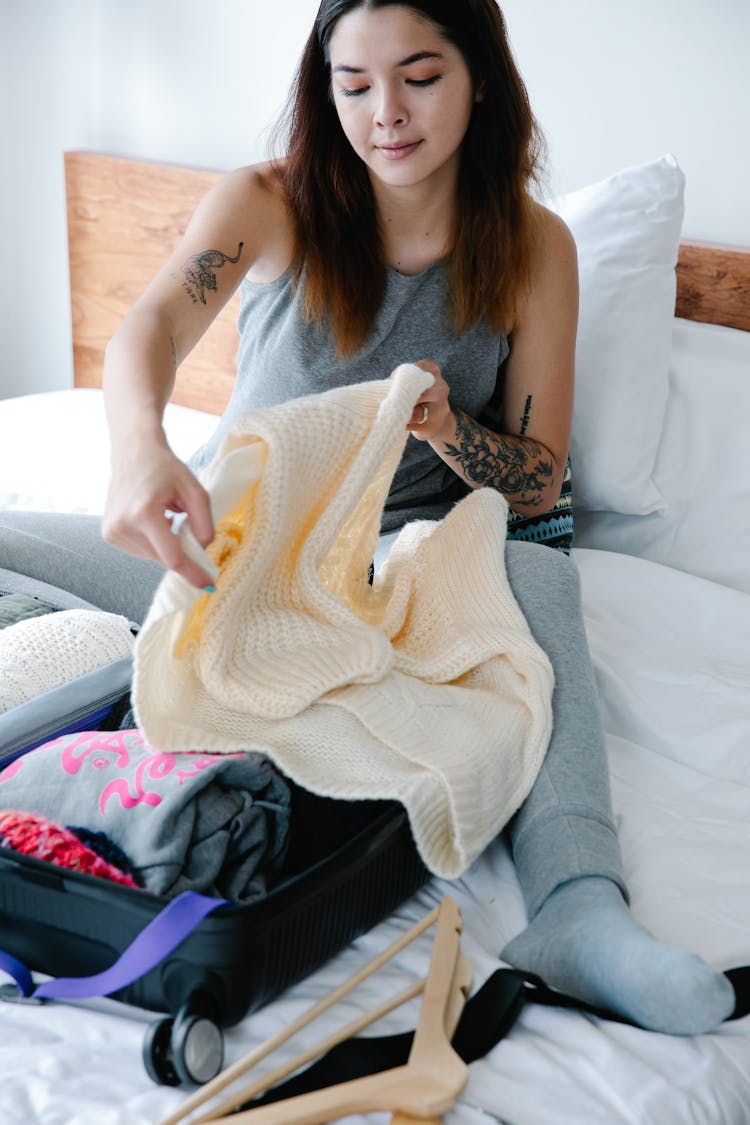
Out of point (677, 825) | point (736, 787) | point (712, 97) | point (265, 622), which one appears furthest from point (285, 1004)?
point (712, 97)

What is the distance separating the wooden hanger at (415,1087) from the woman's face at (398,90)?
0.87 metres

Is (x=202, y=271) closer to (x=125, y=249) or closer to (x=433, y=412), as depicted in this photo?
(x=433, y=412)

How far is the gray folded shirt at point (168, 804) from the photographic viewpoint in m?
0.77

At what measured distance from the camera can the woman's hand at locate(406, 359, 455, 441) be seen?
3.66 ft

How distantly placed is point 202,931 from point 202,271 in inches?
30.5

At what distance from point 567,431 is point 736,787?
52 cm

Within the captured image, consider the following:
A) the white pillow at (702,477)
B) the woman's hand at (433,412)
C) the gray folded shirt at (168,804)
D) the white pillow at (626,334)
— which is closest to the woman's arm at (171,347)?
the gray folded shirt at (168,804)

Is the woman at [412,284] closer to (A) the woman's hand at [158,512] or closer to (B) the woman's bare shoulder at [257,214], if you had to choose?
(B) the woman's bare shoulder at [257,214]

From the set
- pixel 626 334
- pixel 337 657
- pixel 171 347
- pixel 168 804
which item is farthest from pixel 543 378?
pixel 168 804

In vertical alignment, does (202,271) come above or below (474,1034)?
above

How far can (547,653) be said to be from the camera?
3.48 feet

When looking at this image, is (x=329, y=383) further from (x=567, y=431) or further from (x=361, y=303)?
(x=567, y=431)

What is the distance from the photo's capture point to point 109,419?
3.23 ft

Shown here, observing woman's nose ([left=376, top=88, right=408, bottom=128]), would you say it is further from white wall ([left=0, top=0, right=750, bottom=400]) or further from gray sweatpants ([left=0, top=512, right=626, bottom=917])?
white wall ([left=0, top=0, right=750, bottom=400])
